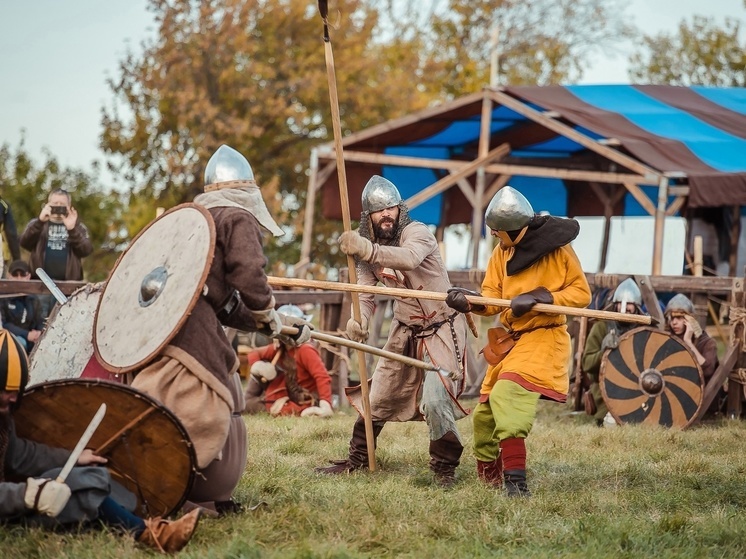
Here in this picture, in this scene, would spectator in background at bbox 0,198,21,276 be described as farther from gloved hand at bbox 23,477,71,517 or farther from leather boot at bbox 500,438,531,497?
gloved hand at bbox 23,477,71,517

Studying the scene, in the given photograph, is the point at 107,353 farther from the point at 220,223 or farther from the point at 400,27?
the point at 400,27

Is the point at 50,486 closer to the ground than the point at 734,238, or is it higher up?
closer to the ground

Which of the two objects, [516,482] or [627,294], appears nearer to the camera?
[516,482]

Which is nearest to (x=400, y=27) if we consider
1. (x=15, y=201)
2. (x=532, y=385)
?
(x=15, y=201)

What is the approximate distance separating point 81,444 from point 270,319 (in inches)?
41.4

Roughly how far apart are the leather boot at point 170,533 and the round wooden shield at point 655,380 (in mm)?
4880

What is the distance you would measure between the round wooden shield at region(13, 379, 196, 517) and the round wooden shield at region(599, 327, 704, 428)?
481 centimetres

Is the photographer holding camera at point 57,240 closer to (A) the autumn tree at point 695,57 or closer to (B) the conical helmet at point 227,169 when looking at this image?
(B) the conical helmet at point 227,169

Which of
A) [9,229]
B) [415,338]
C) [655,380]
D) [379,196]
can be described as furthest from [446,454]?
[9,229]

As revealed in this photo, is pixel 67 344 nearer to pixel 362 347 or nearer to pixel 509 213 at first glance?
pixel 362 347

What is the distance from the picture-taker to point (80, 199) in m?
21.4

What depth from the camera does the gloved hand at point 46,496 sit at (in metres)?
3.93

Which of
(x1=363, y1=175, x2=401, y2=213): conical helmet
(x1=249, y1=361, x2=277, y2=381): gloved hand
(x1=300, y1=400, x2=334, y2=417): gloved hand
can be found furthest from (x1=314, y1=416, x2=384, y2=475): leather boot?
(x1=249, y1=361, x2=277, y2=381): gloved hand

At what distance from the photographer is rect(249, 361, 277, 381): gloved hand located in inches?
358
